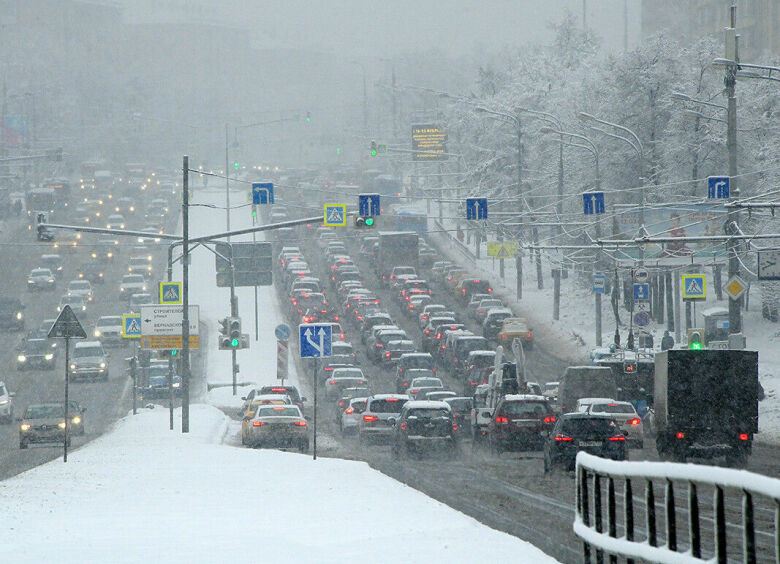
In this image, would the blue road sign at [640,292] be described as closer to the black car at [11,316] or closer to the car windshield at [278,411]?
the car windshield at [278,411]

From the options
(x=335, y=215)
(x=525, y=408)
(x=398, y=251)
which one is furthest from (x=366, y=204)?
(x=398, y=251)

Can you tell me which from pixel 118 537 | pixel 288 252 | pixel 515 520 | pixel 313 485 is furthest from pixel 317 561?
pixel 288 252

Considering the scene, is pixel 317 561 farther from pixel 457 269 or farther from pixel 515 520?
pixel 457 269

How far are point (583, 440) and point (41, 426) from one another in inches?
716

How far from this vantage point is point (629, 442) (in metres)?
30.1

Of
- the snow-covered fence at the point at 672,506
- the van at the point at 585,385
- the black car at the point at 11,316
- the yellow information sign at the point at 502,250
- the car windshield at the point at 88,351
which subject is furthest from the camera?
the yellow information sign at the point at 502,250

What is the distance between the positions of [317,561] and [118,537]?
2696 millimetres

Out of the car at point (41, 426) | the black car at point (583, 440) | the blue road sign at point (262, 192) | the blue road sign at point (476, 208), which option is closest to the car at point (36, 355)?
the blue road sign at point (262, 192)

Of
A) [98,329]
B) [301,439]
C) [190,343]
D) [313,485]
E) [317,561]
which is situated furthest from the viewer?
[98,329]

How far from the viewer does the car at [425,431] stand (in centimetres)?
3008

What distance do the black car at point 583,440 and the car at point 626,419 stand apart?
17.5 feet

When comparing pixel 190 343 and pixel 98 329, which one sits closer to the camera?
pixel 190 343

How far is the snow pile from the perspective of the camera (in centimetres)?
1251

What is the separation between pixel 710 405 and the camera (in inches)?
1061
